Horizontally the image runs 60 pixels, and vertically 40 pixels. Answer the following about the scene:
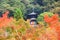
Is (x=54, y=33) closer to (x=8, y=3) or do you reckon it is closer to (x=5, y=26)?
(x=5, y=26)

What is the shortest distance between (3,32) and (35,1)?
22.9m

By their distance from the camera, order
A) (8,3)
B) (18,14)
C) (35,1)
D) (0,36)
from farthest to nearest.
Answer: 1. (35,1)
2. (8,3)
3. (18,14)
4. (0,36)

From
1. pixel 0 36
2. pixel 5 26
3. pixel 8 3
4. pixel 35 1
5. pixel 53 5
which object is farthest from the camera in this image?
pixel 35 1

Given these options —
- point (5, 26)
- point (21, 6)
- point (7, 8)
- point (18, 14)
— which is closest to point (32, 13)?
point (21, 6)

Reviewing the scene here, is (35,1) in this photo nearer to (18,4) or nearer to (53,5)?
(18,4)

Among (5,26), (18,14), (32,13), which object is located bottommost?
(32,13)

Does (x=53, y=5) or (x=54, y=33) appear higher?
(x=54, y=33)

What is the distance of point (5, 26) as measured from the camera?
1505 cm

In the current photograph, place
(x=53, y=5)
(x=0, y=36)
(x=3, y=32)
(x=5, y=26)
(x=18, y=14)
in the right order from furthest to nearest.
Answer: (x=53, y=5) → (x=18, y=14) → (x=5, y=26) → (x=3, y=32) → (x=0, y=36)

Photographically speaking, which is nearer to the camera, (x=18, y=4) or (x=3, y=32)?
(x=3, y=32)

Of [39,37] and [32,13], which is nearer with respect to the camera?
[39,37]

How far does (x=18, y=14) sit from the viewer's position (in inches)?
938

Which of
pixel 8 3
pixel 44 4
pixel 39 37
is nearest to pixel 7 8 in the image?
pixel 8 3

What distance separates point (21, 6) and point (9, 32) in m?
19.0
